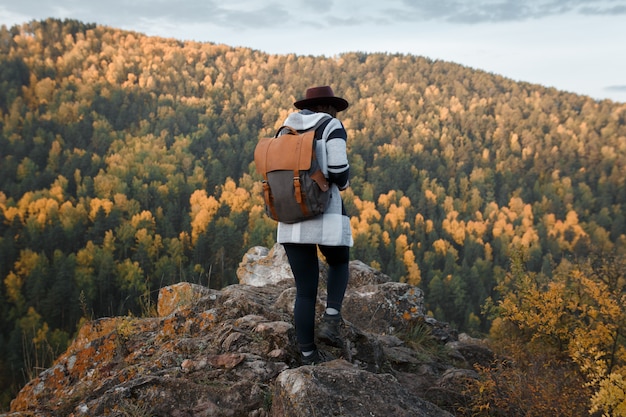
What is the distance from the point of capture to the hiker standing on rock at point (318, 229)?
331cm

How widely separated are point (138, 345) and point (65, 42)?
234025 mm

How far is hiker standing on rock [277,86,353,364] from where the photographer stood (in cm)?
331

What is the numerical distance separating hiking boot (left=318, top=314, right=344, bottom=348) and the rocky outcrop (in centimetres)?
9

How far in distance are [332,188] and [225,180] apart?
116 meters

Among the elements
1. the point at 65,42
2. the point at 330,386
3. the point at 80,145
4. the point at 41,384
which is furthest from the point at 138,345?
the point at 65,42

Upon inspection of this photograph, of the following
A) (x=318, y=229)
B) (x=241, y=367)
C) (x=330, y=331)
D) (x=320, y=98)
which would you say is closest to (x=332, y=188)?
(x=318, y=229)

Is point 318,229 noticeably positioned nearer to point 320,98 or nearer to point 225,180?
point 320,98

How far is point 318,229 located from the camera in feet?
10.9

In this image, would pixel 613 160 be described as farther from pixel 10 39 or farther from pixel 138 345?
pixel 10 39

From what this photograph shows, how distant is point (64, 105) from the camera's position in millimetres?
147625

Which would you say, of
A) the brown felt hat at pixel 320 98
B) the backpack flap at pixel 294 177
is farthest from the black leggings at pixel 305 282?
the brown felt hat at pixel 320 98

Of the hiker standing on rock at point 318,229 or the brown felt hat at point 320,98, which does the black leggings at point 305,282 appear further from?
the brown felt hat at point 320,98

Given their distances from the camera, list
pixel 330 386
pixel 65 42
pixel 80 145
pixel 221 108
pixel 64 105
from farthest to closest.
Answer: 1. pixel 65 42
2. pixel 221 108
3. pixel 64 105
4. pixel 80 145
5. pixel 330 386

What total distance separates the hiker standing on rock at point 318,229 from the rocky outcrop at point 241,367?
356 millimetres
